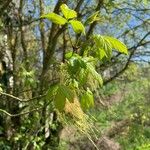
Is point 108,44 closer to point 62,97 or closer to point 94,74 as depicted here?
point 94,74

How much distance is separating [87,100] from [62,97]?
31 cm

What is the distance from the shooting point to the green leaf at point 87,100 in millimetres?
2190

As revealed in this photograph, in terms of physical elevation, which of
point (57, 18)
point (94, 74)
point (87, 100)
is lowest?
point (87, 100)

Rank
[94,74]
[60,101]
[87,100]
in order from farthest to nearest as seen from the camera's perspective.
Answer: [87,100] < [94,74] < [60,101]

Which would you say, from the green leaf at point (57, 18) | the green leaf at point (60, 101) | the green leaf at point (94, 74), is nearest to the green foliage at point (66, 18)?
the green leaf at point (57, 18)

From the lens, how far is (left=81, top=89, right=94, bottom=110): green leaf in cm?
219

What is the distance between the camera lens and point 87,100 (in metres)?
2.22

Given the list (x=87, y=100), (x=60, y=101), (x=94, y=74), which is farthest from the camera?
(x=87, y=100)

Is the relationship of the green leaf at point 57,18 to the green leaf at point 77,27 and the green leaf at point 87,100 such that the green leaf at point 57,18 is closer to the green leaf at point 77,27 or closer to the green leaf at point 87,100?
the green leaf at point 77,27

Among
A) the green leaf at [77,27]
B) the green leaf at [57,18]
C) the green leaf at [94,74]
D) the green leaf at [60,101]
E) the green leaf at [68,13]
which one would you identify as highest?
the green leaf at [68,13]

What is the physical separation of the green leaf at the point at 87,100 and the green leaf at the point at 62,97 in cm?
23

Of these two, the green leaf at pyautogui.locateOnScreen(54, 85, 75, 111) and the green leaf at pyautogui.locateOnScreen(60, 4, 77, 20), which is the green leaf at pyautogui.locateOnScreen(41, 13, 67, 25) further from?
the green leaf at pyautogui.locateOnScreen(54, 85, 75, 111)

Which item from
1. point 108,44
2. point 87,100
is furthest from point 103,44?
point 87,100

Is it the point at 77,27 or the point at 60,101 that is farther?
the point at 77,27
